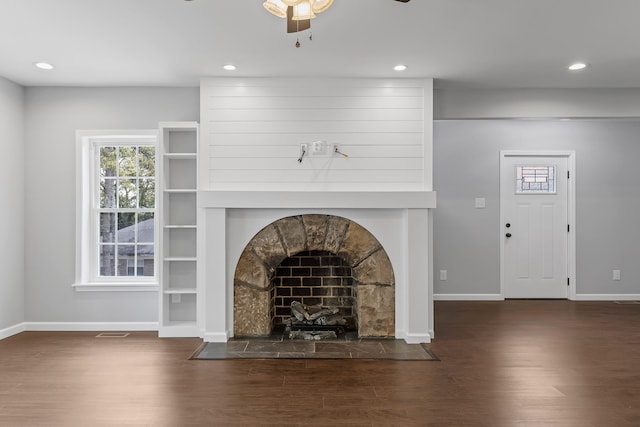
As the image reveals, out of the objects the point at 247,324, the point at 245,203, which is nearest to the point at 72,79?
the point at 245,203

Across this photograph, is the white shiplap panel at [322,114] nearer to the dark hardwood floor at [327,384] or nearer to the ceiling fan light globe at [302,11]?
the ceiling fan light globe at [302,11]

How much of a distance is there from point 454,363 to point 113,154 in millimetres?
3998

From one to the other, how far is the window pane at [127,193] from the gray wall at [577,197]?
394 centimetres

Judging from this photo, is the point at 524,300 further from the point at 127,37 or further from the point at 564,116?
the point at 127,37

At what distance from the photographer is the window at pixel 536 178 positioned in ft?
21.2

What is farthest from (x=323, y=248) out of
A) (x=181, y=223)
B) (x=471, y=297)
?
(x=471, y=297)

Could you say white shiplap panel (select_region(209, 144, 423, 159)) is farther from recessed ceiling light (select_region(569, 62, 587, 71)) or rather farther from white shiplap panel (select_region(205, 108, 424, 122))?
recessed ceiling light (select_region(569, 62, 587, 71))

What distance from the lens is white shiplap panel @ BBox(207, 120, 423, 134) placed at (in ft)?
14.4

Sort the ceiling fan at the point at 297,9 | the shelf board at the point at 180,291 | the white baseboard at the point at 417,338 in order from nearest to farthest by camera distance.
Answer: the ceiling fan at the point at 297,9 < the white baseboard at the point at 417,338 < the shelf board at the point at 180,291

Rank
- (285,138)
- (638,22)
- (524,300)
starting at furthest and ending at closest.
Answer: (524,300) → (285,138) → (638,22)

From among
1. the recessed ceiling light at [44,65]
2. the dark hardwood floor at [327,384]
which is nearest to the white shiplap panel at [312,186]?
the dark hardwood floor at [327,384]

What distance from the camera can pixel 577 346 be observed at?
4.15m

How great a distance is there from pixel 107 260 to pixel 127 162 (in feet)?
3.55

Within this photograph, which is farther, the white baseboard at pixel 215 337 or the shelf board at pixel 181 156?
the shelf board at pixel 181 156
